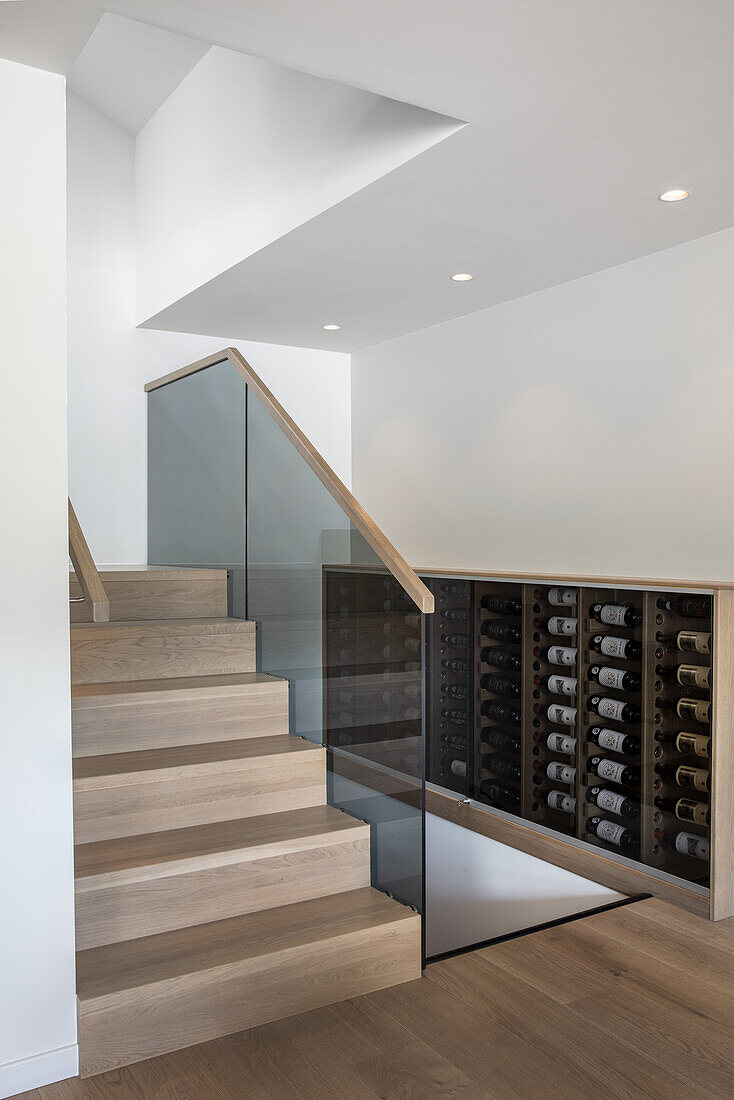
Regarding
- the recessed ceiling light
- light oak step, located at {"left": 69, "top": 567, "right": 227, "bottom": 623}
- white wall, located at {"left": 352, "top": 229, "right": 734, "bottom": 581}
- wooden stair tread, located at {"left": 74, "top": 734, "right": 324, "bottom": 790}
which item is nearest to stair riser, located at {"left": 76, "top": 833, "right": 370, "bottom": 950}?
wooden stair tread, located at {"left": 74, "top": 734, "right": 324, "bottom": 790}

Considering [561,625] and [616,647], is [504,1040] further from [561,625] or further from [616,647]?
[561,625]

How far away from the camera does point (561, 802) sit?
12.5ft

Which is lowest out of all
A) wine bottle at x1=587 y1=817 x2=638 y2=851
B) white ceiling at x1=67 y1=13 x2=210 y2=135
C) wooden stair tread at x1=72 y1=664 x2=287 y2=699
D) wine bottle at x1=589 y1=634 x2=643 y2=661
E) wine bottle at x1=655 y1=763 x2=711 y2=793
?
wine bottle at x1=587 y1=817 x2=638 y2=851

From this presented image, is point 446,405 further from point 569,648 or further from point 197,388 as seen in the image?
point 569,648

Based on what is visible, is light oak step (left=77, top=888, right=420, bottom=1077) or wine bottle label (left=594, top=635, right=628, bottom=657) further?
wine bottle label (left=594, top=635, right=628, bottom=657)

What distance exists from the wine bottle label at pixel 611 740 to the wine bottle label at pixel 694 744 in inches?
9.9

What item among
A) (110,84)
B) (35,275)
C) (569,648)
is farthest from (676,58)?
(110,84)

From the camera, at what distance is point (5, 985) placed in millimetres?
2197

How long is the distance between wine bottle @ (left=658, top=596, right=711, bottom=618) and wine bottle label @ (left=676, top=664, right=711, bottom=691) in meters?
0.19

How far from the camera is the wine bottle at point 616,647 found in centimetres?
350

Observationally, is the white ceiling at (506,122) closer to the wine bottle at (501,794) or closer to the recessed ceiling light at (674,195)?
the recessed ceiling light at (674,195)

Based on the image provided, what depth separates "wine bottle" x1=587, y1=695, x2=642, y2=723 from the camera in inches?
138

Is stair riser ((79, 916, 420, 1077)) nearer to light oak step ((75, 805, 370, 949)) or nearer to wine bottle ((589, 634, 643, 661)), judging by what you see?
light oak step ((75, 805, 370, 949))

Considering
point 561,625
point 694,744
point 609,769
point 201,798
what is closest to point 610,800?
point 609,769
